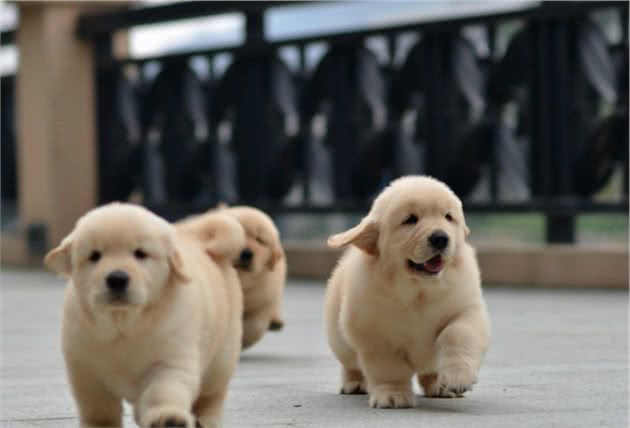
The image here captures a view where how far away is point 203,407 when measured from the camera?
18.1 ft

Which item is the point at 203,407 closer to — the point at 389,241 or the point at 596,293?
the point at 389,241

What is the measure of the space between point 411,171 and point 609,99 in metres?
2.07

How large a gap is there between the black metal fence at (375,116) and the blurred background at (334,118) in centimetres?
2

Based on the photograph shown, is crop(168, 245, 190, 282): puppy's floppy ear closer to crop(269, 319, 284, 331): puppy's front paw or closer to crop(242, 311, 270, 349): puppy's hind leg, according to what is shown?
crop(242, 311, 270, 349): puppy's hind leg

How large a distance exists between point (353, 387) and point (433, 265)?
876mm

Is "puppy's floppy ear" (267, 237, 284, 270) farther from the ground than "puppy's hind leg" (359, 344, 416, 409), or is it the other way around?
"puppy's floppy ear" (267, 237, 284, 270)

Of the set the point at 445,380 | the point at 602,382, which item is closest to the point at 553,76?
the point at 602,382

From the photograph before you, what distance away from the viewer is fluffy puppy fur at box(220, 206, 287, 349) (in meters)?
8.16

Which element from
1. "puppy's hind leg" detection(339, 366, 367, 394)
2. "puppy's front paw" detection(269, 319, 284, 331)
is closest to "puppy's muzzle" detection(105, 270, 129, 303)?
"puppy's hind leg" detection(339, 366, 367, 394)

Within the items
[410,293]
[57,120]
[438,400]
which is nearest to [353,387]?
[438,400]

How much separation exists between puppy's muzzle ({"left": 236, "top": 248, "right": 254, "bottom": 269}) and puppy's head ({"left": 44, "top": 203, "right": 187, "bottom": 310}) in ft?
9.45

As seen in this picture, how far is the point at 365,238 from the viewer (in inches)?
248

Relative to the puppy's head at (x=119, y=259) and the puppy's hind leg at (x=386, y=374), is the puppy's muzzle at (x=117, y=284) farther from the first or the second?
the puppy's hind leg at (x=386, y=374)

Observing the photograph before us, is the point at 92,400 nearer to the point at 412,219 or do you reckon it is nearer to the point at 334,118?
the point at 412,219
